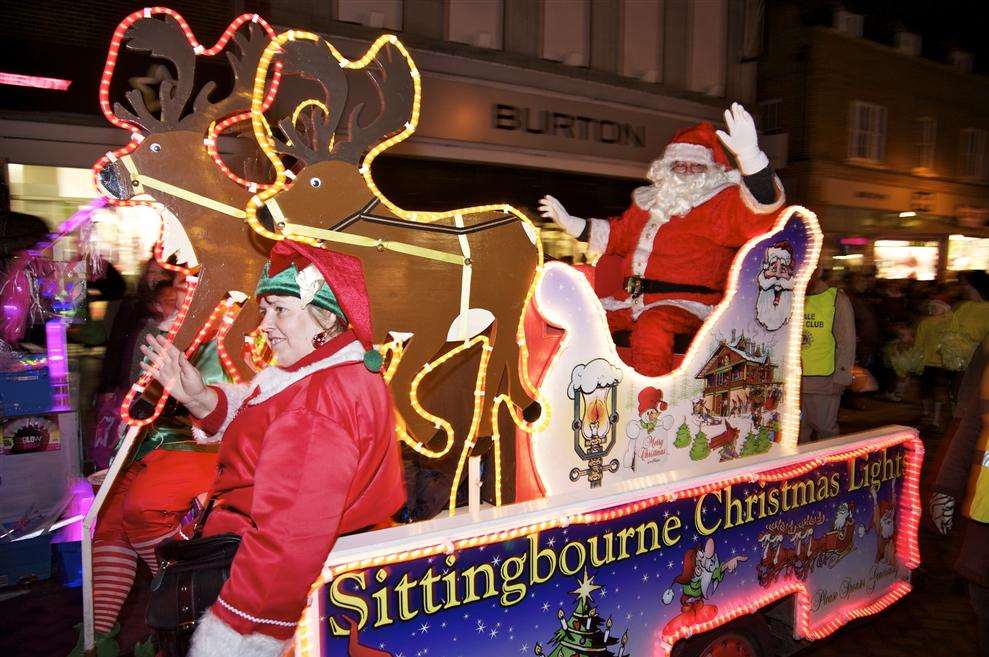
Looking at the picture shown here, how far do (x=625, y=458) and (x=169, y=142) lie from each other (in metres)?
1.92

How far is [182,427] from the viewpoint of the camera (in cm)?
336

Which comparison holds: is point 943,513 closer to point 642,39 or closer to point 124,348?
point 124,348

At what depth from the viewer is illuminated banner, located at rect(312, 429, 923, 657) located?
1979 millimetres

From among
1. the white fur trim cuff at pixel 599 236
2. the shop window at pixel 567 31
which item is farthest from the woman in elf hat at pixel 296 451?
the shop window at pixel 567 31

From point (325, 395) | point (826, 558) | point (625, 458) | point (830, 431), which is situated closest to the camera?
point (325, 395)

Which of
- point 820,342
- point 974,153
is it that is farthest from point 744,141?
point 974,153

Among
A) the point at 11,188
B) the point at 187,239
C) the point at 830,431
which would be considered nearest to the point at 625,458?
the point at 187,239

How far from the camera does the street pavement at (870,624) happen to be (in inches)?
148

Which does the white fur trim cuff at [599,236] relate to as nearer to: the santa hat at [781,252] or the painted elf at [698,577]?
the santa hat at [781,252]

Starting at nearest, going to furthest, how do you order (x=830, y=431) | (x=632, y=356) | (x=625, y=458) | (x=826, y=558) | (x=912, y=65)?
(x=625, y=458) < (x=632, y=356) < (x=826, y=558) < (x=830, y=431) < (x=912, y=65)

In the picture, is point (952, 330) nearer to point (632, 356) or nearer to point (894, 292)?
point (894, 292)

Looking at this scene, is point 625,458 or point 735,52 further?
point 735,52

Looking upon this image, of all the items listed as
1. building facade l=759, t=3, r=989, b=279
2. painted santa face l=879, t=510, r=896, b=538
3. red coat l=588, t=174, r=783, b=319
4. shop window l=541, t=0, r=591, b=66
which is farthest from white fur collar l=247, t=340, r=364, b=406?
building facade l=759, t=3, r=989, b=279

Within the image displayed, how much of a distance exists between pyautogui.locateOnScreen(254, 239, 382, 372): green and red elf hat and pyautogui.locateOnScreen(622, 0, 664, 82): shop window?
1188cm
